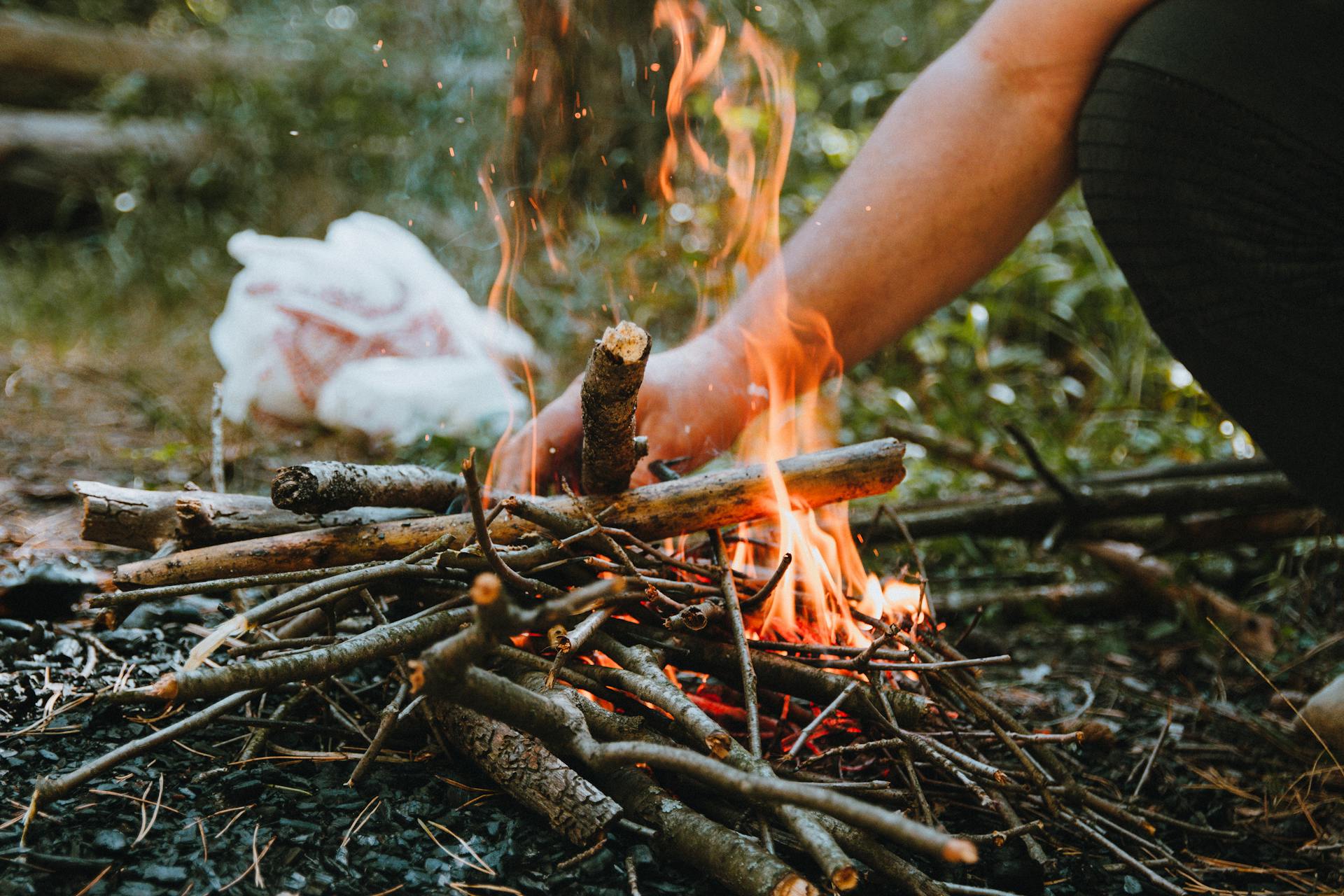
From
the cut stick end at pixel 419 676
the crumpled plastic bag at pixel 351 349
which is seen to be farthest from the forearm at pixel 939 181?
the crumpled plastic bag at pixel 351 349

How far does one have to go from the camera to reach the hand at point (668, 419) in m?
1.67

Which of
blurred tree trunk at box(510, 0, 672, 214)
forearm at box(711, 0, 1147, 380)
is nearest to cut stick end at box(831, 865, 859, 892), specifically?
forearm at box(711, 0, 1147, 380)

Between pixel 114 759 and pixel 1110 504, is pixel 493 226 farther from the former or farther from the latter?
pixel 114 759

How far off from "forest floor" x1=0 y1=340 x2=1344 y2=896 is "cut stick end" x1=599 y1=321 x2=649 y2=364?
61cm

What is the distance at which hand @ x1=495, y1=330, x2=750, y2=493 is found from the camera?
5.48ft

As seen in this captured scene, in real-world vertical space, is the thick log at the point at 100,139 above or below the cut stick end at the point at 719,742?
above

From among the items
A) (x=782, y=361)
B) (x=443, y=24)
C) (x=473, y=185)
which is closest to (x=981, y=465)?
(x=782, y=361)

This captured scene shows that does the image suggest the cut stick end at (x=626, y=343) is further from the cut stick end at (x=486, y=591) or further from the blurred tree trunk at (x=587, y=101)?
the blurred tree trunk at (x=587, y=101)

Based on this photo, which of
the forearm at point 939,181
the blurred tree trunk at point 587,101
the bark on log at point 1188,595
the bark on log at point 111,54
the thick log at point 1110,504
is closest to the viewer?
the forearm at point 939,181

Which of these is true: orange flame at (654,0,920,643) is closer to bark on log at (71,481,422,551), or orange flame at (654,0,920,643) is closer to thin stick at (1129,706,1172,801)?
thin stick at (1129,706,1172,801)

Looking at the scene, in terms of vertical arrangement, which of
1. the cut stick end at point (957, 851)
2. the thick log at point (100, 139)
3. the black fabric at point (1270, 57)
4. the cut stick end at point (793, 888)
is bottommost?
the cut stick end at point (793, 888)

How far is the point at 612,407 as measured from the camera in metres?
1.24

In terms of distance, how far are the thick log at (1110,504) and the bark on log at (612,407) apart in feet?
3.66

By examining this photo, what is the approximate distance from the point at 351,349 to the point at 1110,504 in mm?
2760
